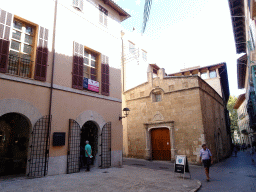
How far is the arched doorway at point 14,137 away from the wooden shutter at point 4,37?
2968mm

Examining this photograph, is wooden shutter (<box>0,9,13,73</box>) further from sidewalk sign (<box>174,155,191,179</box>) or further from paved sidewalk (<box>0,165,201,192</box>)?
sidewalk sign (<box>174,155,191,179</box>)

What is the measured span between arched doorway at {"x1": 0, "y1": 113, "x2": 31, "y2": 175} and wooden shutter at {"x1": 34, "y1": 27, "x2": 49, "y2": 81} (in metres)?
2.46

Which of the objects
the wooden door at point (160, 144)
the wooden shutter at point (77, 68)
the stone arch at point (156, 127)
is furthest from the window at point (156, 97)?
the wooden shutter at point (77, 68)

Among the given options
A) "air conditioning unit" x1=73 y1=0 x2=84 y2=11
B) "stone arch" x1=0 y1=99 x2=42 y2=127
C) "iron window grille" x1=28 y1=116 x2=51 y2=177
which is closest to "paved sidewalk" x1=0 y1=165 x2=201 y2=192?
"iron window grille" x1=28 y1=116 x2=51 y2=177

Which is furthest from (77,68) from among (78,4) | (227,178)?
(227,178)

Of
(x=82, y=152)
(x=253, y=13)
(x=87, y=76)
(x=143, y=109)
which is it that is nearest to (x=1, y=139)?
(x=82, y=152)

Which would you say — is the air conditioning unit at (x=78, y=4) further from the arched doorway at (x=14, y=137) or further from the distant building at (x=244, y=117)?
the distant building at (x=244, y=117)

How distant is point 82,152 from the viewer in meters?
9.54

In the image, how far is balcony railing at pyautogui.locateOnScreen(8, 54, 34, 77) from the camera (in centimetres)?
701

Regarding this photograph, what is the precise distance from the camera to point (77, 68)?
29.6ft

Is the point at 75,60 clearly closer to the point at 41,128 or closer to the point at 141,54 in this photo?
the point at 41,128

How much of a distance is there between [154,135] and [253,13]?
1121cm

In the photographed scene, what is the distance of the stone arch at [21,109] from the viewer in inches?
250

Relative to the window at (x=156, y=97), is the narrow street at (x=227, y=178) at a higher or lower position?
lower
